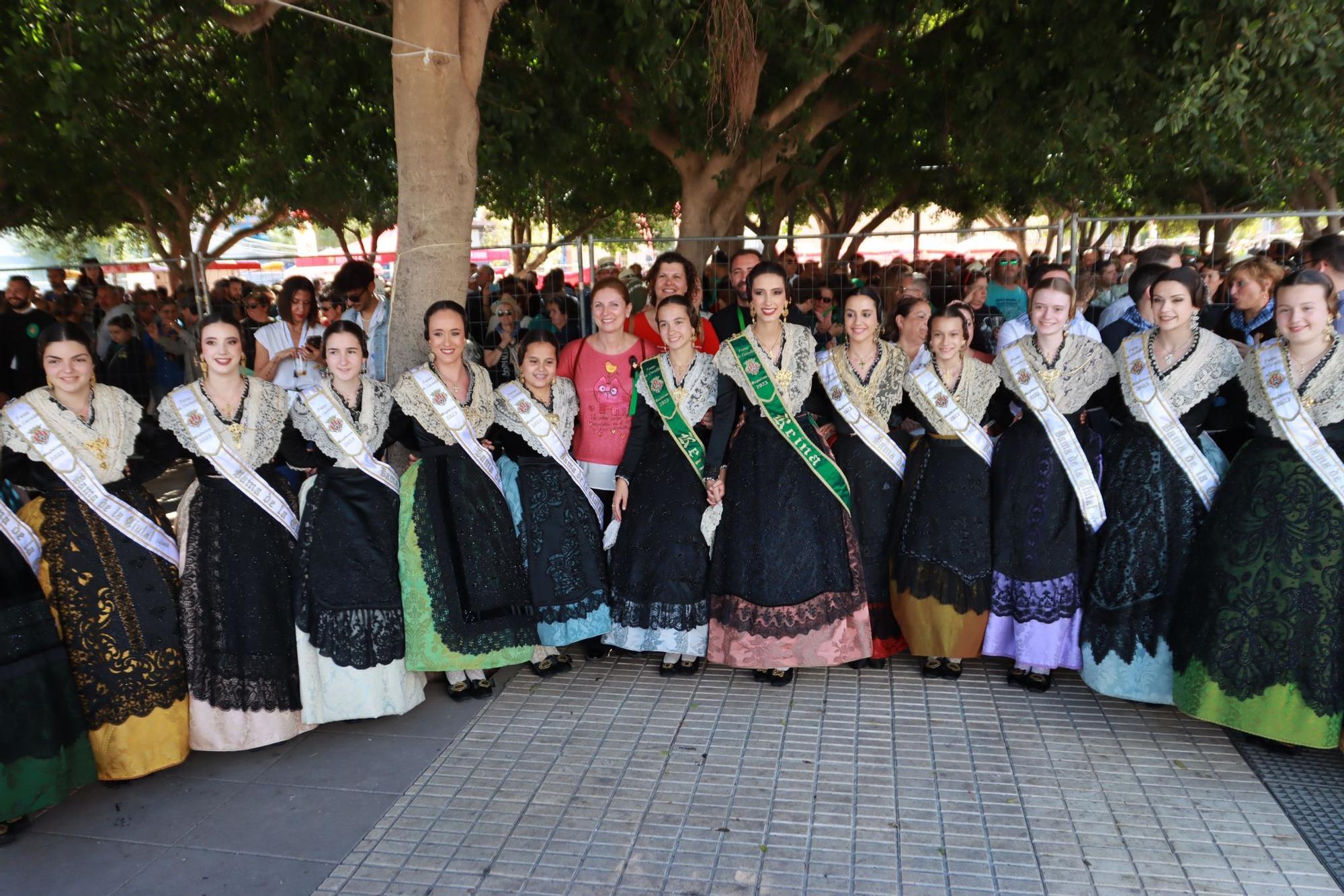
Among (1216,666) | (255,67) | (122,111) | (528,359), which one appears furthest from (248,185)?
(1216,666)

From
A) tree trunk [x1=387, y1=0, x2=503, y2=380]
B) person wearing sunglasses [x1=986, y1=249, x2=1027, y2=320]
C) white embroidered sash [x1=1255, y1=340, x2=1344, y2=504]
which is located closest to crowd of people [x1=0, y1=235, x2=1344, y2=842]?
white embroidered sash [x1=1255, y1=340, x2=1344, y2=504]

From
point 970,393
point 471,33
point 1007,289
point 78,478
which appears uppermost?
point 471,33

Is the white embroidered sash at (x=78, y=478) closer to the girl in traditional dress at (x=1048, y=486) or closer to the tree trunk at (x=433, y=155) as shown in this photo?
the tree trunk at (x=433, y=155)

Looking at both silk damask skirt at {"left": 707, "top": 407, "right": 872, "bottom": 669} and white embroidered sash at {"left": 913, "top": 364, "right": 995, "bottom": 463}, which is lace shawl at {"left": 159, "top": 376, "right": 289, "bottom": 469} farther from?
white embroidered sash at {"left": 913, "top": 364, "right": 995, "bottom": 463}

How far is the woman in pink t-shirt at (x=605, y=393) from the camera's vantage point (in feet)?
13.9

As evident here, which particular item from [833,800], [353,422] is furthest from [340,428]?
[833,800]

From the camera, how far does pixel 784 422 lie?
12.7ft

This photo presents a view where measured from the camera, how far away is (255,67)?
739 cm

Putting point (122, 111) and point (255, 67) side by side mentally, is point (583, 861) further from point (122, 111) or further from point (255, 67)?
point (122, 111)

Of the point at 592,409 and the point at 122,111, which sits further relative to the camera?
the point at 122,111

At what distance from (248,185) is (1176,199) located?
1742cm

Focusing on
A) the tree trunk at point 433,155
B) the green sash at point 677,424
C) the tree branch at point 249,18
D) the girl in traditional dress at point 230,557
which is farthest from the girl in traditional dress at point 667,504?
the tree branch at point 249,18

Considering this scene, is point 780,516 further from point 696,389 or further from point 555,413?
point 555,413

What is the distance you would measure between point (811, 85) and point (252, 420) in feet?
19.8
